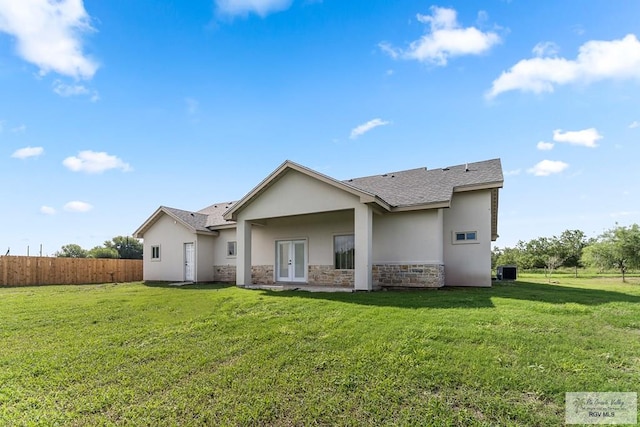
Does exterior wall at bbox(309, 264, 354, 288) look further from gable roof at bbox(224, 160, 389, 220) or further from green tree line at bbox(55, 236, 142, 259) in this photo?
green tree line at bbox(55, 236, 142, 259)

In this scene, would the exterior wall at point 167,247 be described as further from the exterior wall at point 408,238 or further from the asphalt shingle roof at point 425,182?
the exterior wall at point 408,238

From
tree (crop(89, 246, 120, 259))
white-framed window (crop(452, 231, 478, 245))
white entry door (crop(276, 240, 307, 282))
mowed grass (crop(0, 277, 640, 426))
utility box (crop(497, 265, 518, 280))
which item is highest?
white-framed window (crop(452, 231, 478, 245))

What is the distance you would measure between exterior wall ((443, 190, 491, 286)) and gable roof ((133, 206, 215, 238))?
479 inches

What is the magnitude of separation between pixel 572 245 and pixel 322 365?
46665 millimetres

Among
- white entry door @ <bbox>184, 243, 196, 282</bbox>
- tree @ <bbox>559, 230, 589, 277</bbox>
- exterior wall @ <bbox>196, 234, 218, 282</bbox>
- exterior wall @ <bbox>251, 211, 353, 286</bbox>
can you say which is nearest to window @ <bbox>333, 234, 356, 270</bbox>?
exterior wall @ <bbox>251, 211, 353, 286</bbox>

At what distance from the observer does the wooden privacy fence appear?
17.7 metres

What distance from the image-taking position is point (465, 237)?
519 inches

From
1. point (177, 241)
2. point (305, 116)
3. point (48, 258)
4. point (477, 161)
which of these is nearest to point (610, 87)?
point (477, 161)

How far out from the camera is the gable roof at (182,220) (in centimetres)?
1778

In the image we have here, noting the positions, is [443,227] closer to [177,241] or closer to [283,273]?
[283,273]

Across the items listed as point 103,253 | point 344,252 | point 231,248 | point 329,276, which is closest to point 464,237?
point 344,252

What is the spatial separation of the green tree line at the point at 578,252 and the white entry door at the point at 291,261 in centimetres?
2190

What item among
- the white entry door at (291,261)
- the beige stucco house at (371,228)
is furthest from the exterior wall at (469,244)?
the white entry door at (291,261)

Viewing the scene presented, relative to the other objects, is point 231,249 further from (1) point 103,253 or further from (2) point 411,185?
(1) point 103,253
